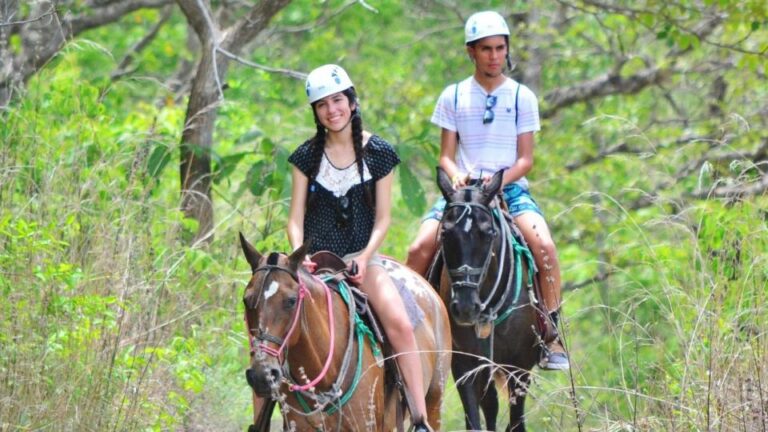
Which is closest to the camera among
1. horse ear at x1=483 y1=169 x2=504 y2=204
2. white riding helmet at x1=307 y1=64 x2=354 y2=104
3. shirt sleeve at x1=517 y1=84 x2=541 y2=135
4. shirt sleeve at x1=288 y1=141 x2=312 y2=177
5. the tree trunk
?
white riding helmet at x1=307 y1=64 x2=354 y2=104

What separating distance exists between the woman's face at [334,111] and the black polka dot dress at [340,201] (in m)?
0.19

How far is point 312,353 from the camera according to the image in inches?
230

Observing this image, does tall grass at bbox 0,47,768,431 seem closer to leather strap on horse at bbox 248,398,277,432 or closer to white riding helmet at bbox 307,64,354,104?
leather strap on horse at bbox 248,398,277,432

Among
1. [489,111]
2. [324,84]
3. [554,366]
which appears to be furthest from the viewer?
[489,111]

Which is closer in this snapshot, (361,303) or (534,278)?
(361,303)

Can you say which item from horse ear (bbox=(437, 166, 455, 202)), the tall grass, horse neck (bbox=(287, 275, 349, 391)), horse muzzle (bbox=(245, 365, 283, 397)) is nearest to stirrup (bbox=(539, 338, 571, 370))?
the tall grass

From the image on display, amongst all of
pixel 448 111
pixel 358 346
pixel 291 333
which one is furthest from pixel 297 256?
pixel 448 111

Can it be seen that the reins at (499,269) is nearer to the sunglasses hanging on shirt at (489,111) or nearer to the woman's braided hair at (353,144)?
the sunglasses hanging on shirt at (489,111)

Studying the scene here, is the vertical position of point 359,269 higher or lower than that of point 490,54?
lower

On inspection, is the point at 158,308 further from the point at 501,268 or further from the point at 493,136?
the point at 493,136

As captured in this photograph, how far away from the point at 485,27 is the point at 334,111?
213cm

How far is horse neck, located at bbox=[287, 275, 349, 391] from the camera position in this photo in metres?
5.80

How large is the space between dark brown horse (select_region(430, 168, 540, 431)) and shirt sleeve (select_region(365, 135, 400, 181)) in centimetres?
98

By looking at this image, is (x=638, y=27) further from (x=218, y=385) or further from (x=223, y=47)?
(x=218, y=385)
